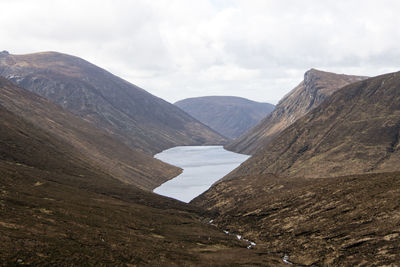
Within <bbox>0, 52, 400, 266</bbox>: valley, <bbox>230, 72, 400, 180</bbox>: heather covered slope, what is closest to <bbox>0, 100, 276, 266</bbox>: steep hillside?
<bbox>0, 52, 400, 266</bbox>: valley

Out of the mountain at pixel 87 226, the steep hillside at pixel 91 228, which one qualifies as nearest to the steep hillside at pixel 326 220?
the steep hillside at pixel 91 228

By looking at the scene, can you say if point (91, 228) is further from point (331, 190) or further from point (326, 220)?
point (331, 190)

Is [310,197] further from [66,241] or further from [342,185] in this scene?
[66,241]

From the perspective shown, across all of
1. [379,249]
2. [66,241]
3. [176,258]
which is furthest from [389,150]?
[66,241]

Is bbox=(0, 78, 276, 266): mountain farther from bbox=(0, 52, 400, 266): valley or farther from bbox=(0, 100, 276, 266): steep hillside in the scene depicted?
bbox=(0, 52, 400, 266): valley

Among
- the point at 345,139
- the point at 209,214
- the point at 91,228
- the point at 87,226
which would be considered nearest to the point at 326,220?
the point at 209,214
